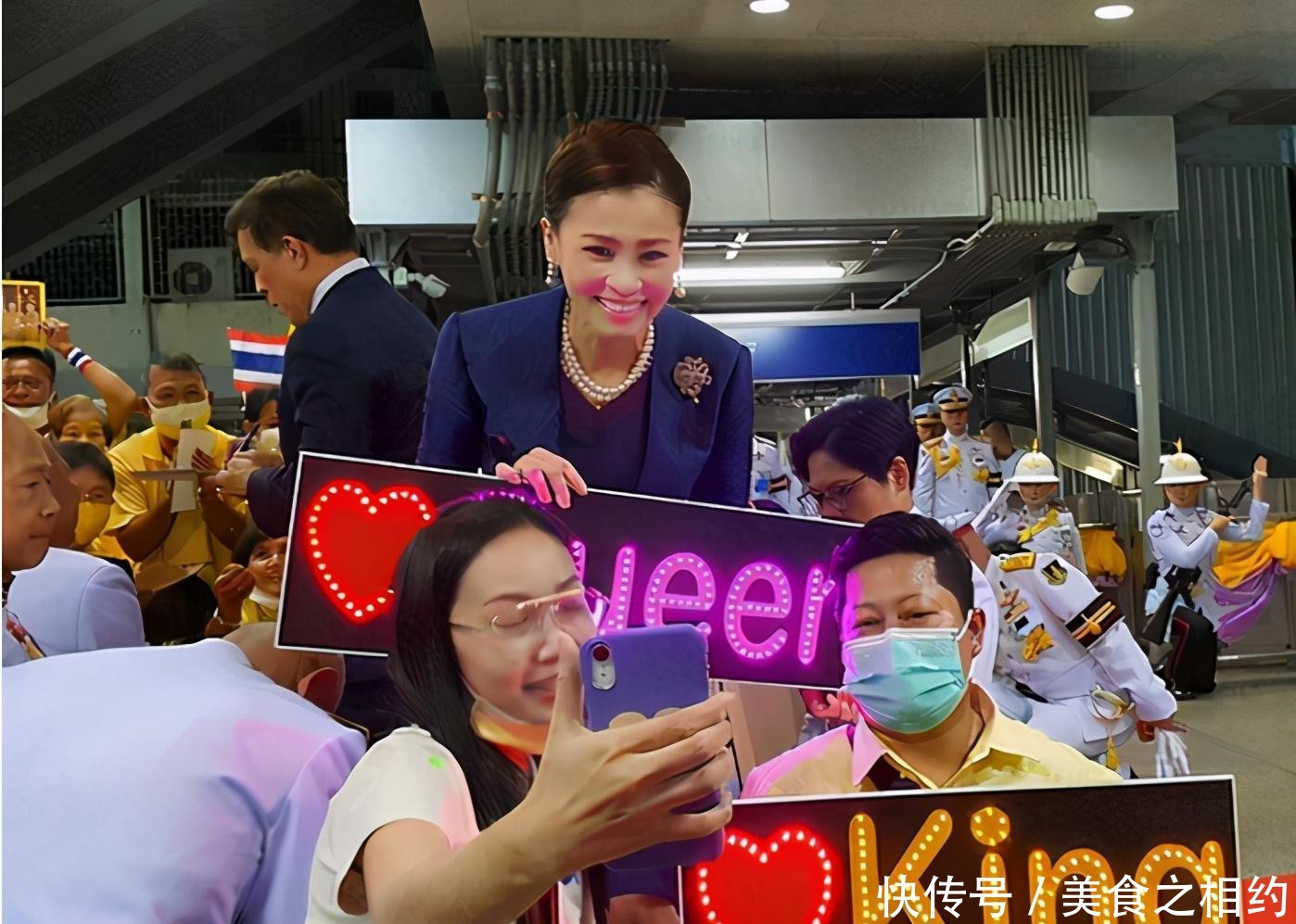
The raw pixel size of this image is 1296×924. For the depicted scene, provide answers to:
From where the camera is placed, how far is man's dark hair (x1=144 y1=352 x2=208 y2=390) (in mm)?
1410

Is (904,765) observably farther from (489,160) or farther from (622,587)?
(489,160)

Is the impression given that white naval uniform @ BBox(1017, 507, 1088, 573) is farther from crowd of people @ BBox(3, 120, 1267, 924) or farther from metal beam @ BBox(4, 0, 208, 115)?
metal beam @ BBox(4, 0, 208, 115)

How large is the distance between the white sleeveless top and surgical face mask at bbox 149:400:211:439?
722mm

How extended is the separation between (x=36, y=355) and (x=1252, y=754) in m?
2.02

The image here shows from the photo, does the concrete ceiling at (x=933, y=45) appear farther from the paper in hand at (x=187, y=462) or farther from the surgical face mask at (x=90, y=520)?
the surgical face mask at (x=90, y=520)

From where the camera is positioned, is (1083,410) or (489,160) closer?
(489,160)

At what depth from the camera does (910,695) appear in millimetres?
1041

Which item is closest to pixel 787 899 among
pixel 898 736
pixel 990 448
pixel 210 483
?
pixel 898 736

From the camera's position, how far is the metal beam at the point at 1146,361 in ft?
6.06

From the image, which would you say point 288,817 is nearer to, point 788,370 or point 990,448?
point 788,370

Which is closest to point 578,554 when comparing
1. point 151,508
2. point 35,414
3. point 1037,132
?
point 151,508

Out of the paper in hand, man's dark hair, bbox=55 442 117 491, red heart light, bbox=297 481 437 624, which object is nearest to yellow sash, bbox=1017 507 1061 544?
red heart light, bbox=297 481 437 624

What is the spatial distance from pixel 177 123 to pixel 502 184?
439 mm

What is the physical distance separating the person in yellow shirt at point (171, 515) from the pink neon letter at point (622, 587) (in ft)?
1.76
